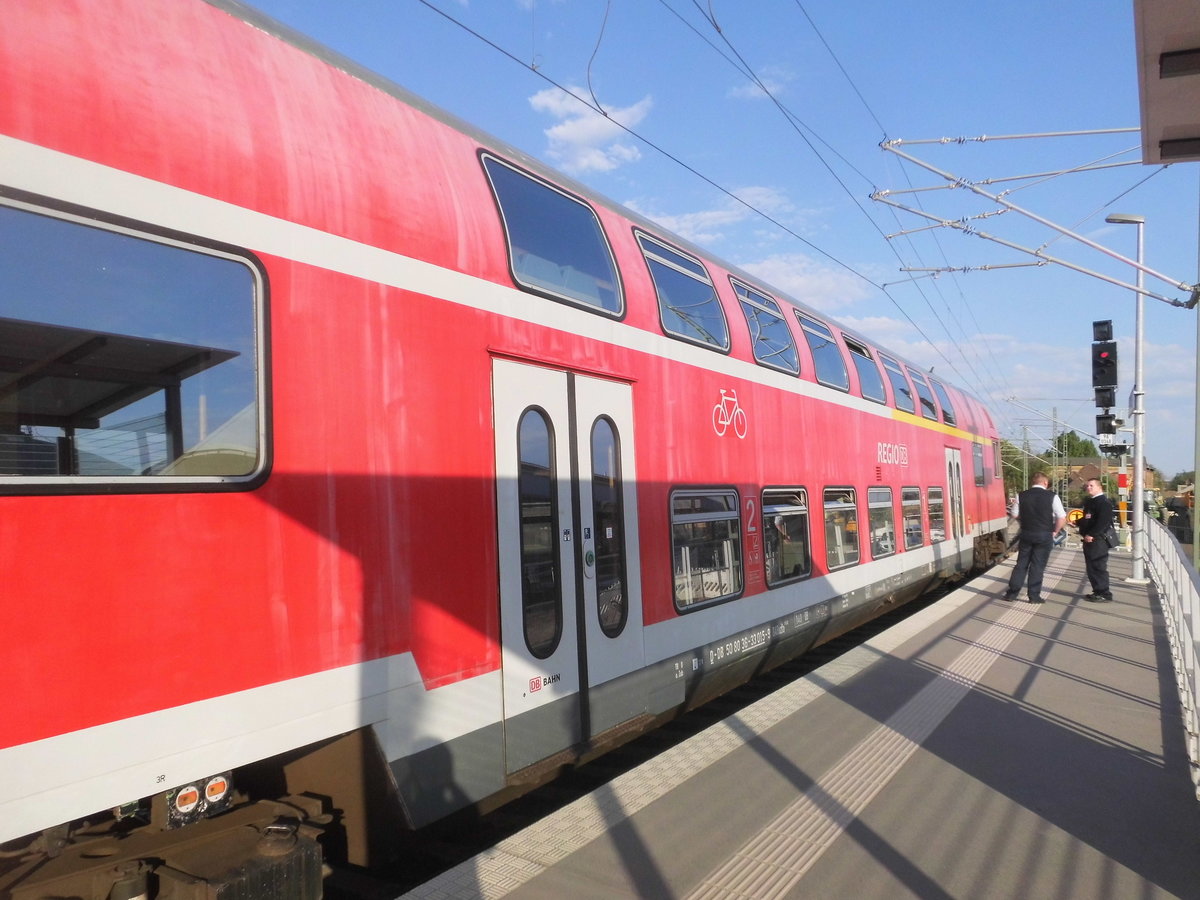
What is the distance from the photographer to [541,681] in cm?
452

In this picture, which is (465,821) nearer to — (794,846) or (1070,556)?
(794,846)

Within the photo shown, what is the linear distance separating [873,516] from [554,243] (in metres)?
6.93

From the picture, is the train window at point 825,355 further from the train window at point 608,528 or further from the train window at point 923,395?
the train window at point 608,528

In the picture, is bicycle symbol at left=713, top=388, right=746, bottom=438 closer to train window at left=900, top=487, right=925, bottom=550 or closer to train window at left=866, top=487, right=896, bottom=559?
train window at left=866, top=487, right=896, bottom=559

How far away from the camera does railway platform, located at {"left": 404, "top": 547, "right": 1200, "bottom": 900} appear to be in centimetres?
349

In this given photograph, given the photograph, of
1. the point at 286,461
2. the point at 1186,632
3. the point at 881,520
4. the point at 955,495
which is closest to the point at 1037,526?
the point at 881,520

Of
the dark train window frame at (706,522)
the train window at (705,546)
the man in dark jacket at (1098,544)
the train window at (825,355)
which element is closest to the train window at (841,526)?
the train window at (825,355)

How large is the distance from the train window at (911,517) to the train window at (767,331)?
451cm

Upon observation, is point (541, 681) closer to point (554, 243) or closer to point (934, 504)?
point (554, 243)

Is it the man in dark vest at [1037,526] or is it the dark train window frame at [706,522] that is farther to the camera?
the man in dark vest at [1037,526]

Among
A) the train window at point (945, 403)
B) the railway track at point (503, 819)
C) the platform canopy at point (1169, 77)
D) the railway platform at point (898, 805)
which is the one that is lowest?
the railway track at point (503, 819)

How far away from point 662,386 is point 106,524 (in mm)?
3872

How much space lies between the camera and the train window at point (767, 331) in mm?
7758

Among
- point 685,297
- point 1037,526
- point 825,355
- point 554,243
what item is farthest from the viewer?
point 1037,526
